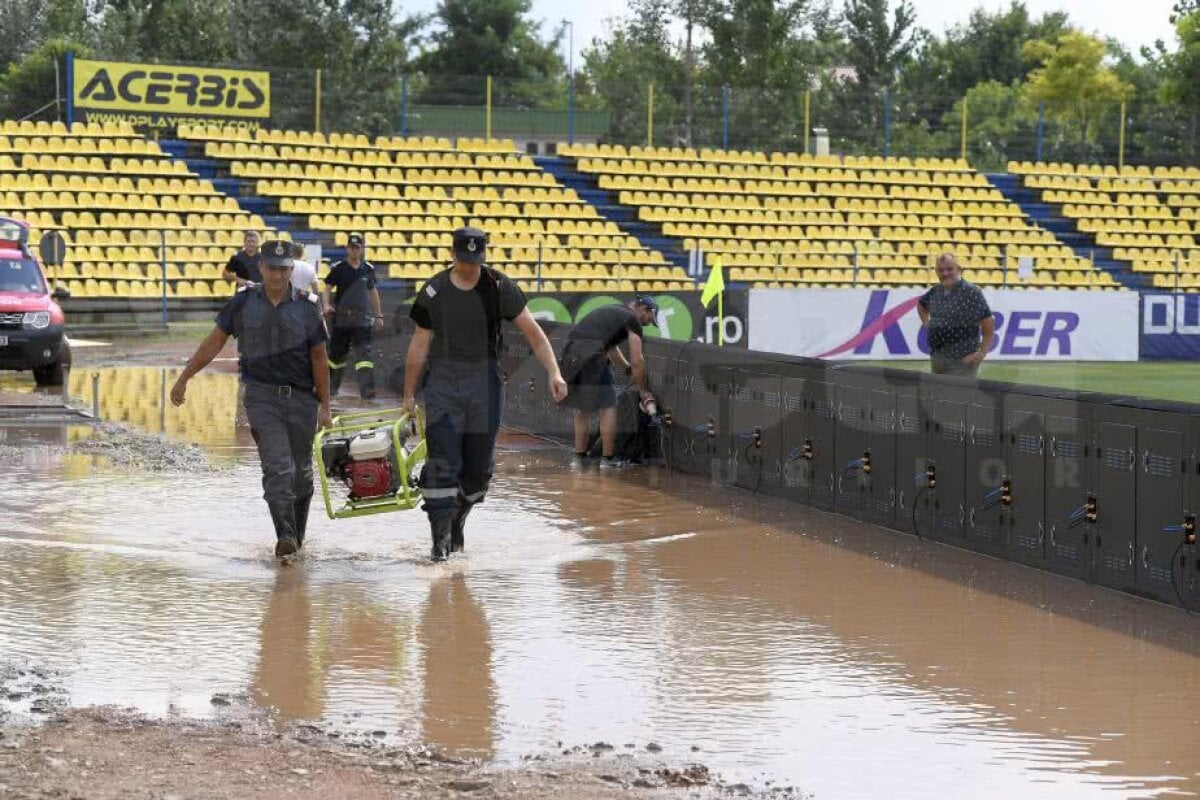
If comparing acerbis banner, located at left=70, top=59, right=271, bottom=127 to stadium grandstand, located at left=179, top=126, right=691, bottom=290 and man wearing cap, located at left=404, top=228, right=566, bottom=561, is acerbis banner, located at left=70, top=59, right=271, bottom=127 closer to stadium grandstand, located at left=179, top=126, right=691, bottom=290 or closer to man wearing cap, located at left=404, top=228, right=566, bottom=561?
stadium grandstand, located at left=179, top=126, right=691, bottom=290

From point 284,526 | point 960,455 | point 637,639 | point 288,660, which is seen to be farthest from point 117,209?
point 288,660

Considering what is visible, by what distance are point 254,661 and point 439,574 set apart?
230 cm

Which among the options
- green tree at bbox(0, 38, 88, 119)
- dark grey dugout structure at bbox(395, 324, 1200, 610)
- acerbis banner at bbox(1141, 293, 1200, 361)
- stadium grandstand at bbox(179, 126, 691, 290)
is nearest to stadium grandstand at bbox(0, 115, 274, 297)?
stadium grandstand at bbox(179, 126, 691, 290)

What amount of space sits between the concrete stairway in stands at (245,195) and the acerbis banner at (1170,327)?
13926mm

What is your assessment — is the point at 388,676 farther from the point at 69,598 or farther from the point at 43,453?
the point at 43,453

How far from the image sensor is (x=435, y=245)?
123 ft

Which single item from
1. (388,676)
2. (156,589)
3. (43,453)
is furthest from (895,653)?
(43,453)

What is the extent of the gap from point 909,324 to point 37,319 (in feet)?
48.4

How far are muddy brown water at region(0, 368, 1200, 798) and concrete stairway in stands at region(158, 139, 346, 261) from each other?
76.0 ft

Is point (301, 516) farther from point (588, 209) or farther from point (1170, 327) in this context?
point (588, 209)

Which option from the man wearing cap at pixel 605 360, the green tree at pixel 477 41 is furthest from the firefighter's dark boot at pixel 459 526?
the green tree at pixel 477 41

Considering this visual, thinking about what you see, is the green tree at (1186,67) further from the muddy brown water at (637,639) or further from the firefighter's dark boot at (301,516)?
the firefighter's dark boot at (301,516)

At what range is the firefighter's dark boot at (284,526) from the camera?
10.8m

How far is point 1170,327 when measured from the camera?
3419 centimetres
